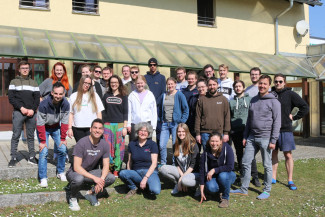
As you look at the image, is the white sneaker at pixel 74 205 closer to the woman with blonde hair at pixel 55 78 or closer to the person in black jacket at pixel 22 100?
the person in black jacket at pixel 22 100

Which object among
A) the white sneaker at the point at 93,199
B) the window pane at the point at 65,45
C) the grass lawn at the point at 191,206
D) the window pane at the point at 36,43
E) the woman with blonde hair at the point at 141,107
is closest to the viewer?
the grass lawn at the point at 191,206

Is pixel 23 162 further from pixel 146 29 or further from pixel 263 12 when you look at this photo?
pixel 263 12

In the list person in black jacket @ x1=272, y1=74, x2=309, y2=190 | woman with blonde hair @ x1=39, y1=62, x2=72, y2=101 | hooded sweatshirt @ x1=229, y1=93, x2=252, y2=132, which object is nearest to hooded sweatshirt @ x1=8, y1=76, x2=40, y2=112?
woman with blonde hair @ x1=39, y1=62, x2=72, y2=101

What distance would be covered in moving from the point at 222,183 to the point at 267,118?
1.26 metres

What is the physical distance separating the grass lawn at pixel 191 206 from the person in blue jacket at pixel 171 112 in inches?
33.1

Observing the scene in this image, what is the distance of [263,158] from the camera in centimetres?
521

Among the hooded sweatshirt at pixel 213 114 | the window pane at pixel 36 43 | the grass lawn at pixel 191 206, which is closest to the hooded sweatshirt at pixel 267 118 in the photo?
the hooded sweatshirt at pixel 213 114

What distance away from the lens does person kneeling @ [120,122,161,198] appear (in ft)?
16.7

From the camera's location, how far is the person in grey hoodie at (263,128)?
5.07m

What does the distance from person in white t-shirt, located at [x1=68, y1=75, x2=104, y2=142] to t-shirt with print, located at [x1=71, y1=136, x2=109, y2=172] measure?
0.57 metres

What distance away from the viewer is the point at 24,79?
572 cm

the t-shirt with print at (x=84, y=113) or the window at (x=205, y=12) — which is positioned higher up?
the window at (x=205, y=12)

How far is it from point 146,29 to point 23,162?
650 centimetres

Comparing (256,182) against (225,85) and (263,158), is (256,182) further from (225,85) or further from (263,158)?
(225,85)
